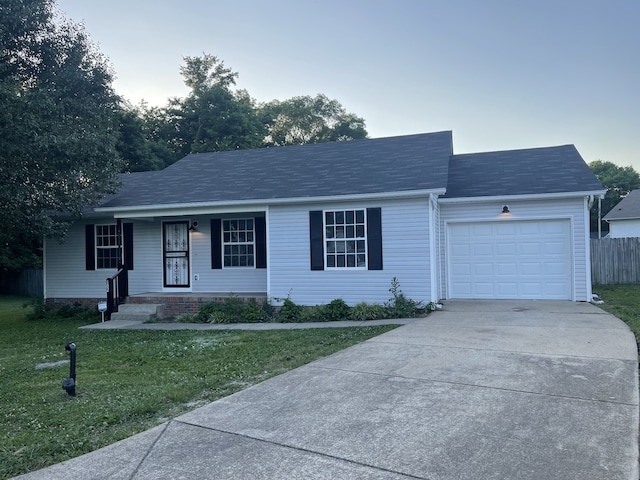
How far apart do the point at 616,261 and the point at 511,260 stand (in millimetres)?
7271

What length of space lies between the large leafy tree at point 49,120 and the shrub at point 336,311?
22.8 feet

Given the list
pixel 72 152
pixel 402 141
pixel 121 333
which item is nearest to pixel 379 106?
pixel 402 141

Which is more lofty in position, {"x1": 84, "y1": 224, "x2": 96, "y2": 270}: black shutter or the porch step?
{"x1": 84, "y1": 224, "x2": 96, "y2": 270}: black shutter

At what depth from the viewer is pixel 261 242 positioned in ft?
41.6

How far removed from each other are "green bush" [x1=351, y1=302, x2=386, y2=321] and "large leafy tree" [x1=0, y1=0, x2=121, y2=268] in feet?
24.8

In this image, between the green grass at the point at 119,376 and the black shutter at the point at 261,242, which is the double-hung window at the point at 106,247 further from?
the black shutter at the point at 261,242

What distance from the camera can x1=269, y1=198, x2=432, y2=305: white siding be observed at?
10.6 m

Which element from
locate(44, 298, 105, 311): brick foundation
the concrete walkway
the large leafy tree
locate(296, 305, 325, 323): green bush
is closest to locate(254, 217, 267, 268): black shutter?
locate(296, 305, 325, 323): green bush

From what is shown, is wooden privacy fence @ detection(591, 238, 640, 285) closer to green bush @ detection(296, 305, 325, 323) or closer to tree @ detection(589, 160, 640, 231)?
green bush @ detection(296, 305, 325, 323)

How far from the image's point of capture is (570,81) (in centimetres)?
1488

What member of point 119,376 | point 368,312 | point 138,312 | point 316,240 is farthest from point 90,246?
point 119,376

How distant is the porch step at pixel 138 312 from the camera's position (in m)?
12.0

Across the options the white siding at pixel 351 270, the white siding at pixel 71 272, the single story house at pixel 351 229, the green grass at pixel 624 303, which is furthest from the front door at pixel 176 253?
the green grass at pixel 624 303

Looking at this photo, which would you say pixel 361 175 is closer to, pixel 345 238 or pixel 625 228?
pixel 345 238
